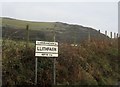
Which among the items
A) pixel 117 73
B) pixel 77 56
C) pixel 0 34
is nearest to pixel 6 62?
pixel 0 34

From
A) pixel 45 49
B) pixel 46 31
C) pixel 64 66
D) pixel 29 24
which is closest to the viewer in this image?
pixel 45 49

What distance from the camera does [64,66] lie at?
1574 cm

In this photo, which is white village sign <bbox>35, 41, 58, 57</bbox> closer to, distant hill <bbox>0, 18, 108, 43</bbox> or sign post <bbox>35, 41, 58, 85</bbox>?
sign post <bbox>35, 41, 58, 85</bbox>

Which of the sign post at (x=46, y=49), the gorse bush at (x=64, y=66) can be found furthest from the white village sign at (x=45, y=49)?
the gorse bush at (x=64, y=66)

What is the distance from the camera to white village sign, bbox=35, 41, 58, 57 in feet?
46.3

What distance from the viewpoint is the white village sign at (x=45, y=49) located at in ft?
46.3

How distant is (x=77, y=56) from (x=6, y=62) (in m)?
4.55

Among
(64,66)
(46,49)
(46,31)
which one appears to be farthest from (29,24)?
(46,49)

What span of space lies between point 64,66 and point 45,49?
6.42 ft

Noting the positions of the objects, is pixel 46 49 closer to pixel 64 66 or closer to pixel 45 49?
pixel 45 49

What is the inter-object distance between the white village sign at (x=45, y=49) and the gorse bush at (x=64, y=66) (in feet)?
2.64

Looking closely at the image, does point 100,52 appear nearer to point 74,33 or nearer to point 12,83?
point 74,33

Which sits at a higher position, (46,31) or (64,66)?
(46,31)

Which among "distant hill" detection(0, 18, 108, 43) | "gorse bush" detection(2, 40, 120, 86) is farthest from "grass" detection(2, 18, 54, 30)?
"gorse bush" detection(2, 40, 120, 86)
